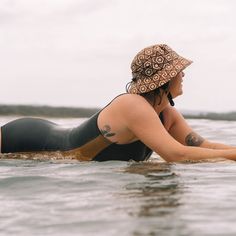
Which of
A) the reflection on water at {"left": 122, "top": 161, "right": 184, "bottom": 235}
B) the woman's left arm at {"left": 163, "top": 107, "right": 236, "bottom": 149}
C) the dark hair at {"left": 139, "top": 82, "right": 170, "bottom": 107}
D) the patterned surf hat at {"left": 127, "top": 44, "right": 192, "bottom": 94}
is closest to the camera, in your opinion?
the reflection on water at {"left": 122, "top": 161, "right": 184, "bottom": 235}

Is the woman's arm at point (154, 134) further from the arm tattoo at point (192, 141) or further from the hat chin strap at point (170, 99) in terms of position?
the arm tattoo at point (192, 141)

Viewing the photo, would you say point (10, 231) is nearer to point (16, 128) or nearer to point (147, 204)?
point (147, 204)

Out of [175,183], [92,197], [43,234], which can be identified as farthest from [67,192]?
[43,234]

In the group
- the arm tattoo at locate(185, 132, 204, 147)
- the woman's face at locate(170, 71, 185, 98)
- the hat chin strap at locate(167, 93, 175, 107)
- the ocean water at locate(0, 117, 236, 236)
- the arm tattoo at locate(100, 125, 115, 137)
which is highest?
the woman's face at locate(170, 71, 185, 98)

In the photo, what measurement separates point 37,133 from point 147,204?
2.38 meters

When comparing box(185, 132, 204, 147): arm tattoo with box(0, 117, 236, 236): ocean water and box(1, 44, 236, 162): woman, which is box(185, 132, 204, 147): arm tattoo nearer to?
box(1, 44, 236, 162): woman

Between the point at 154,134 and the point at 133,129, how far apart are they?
0.72ft

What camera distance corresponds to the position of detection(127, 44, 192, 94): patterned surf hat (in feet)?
20.6

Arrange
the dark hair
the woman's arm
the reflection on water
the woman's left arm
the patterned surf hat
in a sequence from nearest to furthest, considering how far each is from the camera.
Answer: the reflection on water, the woman's arm, the patterned surf hat, the dark hair, the woman's left arm

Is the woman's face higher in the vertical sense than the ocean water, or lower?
higher

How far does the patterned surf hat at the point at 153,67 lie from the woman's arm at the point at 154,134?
160 mm

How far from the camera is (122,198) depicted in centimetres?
478

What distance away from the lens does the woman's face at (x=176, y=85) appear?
6.39m

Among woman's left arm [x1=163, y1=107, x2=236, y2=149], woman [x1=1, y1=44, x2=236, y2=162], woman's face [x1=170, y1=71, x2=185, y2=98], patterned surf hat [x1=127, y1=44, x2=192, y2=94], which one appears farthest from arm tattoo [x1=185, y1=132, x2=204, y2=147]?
patterned surf hat [x1=127, y1=44, x2=192, y2=94]
